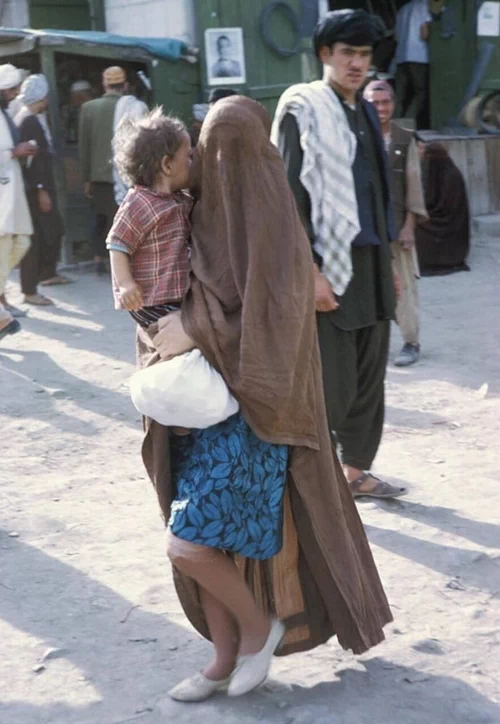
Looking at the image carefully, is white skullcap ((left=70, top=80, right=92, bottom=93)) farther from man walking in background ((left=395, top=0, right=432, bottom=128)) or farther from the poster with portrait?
man walking in background ((left=395, top=0, right=432, bottom=128))

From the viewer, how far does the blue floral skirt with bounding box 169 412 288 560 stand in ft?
10.1

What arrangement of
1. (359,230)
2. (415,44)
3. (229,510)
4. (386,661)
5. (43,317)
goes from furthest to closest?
(415,44)
(43,317)
(359,230)
(386,661)
(229,510)

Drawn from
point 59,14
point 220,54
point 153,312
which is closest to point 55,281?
point 220,54

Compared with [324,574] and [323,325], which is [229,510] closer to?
[324,574]

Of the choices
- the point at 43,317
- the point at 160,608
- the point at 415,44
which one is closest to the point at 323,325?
the point at 160,608

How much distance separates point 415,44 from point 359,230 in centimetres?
931

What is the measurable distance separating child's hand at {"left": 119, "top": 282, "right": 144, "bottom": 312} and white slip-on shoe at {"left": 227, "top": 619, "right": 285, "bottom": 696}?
3.08 feet

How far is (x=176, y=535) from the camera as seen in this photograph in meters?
3.10

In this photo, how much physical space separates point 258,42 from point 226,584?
943 cm

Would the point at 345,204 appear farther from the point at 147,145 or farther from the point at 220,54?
the point at 220,54

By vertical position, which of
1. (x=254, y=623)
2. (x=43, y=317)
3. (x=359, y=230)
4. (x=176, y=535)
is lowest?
(x=43, y=317)

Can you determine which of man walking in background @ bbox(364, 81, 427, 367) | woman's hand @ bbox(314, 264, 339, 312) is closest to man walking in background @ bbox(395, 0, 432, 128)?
man walking in background @ bbox(364, 81, 427, 367)

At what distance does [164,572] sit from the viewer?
430 centimetres

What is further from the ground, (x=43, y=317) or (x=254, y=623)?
(x=254, y=623)
